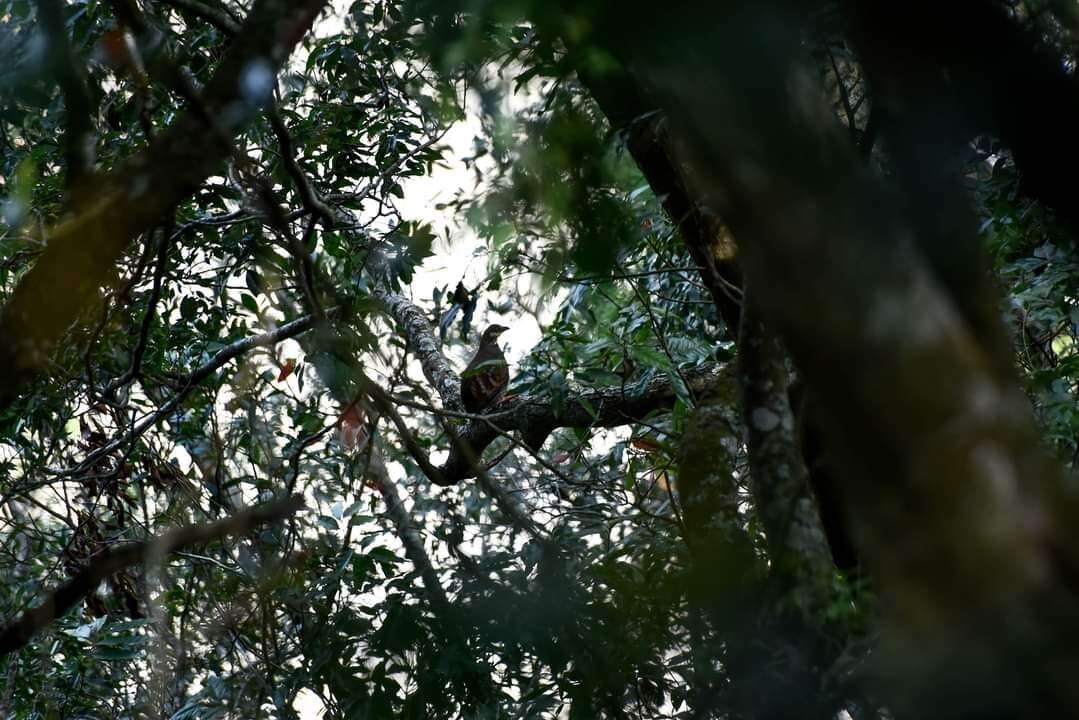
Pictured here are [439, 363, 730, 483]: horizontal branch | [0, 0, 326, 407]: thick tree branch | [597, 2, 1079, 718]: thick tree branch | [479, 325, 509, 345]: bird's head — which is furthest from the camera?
[479, 325, 509, 345]: bird's head

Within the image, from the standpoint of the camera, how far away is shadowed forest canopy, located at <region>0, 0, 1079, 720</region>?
0.85 m

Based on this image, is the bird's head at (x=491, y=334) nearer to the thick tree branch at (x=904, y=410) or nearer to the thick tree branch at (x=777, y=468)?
the thick tree branch at (x=777, y=468)

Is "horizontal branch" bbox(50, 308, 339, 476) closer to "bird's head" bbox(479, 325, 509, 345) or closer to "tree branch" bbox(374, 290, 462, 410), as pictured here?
"tree branch" bbox(374, 290, 462, 410)

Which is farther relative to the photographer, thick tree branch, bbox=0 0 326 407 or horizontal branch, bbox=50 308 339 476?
horizontal branch, bbox=50 308 339 476

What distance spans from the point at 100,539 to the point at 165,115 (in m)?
1.65

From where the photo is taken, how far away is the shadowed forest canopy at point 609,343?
845 mm

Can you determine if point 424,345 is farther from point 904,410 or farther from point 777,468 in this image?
point 904,410

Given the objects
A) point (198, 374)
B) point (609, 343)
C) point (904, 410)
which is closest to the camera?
point (904, 410)

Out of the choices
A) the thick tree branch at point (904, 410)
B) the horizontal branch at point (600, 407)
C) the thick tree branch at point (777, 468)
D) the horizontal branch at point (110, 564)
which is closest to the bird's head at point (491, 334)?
the horizontal branch at point (600, 407)

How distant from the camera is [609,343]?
127 inches

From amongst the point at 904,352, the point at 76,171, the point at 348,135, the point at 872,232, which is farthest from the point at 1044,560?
the point at 348,135

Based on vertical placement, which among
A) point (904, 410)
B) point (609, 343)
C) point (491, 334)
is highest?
point (491, 334)

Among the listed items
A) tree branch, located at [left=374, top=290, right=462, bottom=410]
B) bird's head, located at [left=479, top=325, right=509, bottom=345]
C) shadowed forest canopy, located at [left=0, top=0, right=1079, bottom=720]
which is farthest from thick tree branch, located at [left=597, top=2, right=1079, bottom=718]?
bird's head, located at [left=479, top=325, right=509, bottom=345]

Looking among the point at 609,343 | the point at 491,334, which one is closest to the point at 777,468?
the point at 609,343
